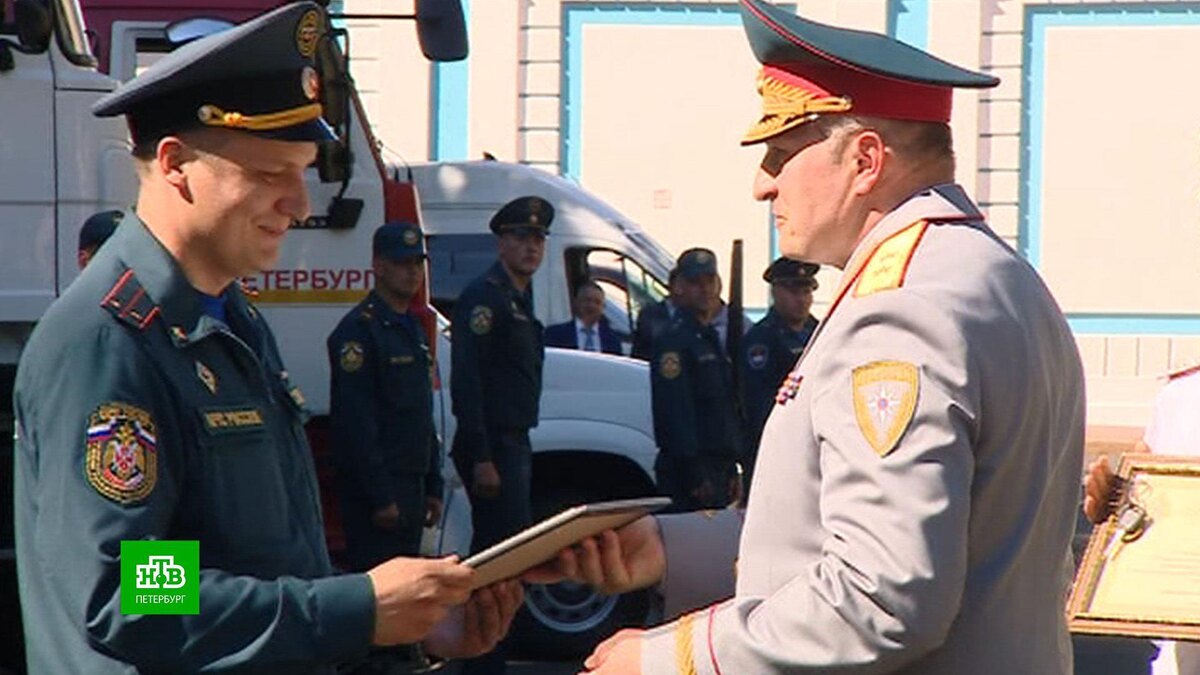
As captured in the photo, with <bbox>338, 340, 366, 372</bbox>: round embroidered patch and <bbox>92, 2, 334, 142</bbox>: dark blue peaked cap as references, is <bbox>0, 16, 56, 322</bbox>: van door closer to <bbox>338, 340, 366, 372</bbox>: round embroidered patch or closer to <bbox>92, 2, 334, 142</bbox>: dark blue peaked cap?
<bbox>338, 340, 366, 372</bbox>: round embroidered patch

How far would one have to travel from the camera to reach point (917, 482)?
9.61 ft

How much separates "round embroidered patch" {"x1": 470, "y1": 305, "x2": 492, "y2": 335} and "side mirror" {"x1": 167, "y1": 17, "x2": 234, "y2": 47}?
1447 millimetres

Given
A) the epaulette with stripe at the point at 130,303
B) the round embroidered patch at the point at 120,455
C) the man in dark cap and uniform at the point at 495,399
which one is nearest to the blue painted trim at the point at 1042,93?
the man in dark cap and uniform at the point at 495,399

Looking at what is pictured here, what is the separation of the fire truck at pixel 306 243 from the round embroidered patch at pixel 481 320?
0.16 meters

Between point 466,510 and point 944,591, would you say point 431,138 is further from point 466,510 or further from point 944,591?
point 944,591

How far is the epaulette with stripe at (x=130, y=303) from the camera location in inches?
125

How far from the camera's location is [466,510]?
10445 millimetres

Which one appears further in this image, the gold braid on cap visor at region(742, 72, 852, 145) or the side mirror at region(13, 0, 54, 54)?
the side mirror at region(13, 0, 54, 54)

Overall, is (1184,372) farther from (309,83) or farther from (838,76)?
(309,83)

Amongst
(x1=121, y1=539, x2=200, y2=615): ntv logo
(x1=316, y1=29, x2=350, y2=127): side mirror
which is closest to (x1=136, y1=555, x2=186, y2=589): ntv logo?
(x1=121, y1=539, x2=200, y2=615): ntv logo

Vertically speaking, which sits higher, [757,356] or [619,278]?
[619,278]

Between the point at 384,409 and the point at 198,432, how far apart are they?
6.19m

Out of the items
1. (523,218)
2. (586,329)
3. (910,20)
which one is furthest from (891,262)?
(910,20)

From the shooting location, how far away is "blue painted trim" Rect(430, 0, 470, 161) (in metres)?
27.2
